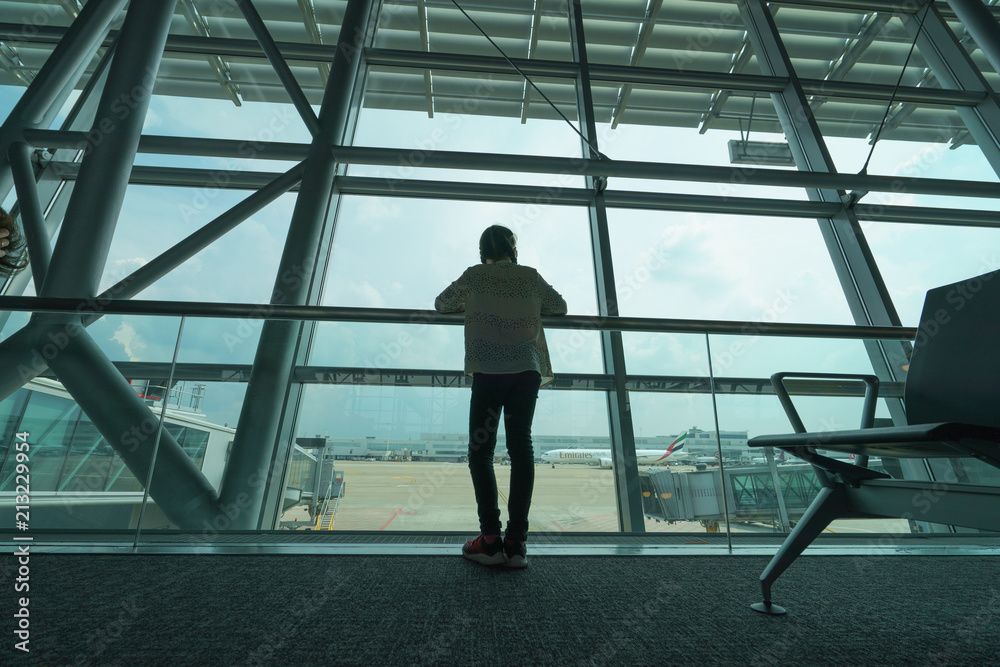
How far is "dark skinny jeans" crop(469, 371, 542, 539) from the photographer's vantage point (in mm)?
1647

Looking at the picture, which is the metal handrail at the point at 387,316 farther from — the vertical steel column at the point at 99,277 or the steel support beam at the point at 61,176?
the steel support beam at the point at 61,176

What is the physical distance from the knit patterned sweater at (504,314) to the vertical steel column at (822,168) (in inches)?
147

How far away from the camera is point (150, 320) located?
2012 mm

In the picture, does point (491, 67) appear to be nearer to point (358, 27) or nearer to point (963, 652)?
point (358, 27)

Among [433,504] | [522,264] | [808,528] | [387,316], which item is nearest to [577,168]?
[522,264]

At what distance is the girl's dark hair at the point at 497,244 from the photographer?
6.07ft

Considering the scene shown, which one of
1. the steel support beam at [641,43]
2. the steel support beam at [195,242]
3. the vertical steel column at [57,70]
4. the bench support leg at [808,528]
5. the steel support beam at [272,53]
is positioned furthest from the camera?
the steel support beam at [641,43]

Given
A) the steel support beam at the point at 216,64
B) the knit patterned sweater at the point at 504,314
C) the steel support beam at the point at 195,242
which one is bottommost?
the knit patterned sweater at the point at 504,314

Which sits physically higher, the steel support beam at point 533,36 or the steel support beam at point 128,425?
the steel support beam at point 533,36

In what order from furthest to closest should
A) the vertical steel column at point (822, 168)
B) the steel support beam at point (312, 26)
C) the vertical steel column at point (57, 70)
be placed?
the steel support beam at point (312, 26)
the vertical steel column at point (822, 168)
the vertical steel column at point (57, 70)

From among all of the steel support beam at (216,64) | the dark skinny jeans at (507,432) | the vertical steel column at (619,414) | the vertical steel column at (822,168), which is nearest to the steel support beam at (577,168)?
the vertical steel column at (822,168)

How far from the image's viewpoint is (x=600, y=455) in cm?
226

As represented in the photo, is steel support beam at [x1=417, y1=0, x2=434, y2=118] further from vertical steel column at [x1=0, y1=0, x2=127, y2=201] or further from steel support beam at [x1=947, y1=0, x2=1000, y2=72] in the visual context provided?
steel support beam at [x1=947, y1=0, x2=1000, y2=72]

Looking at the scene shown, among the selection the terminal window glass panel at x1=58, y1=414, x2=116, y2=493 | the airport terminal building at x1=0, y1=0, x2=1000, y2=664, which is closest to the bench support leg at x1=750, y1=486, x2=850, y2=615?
the airport terminal building at x1=0, y1=0, x2=1000, y2=664
